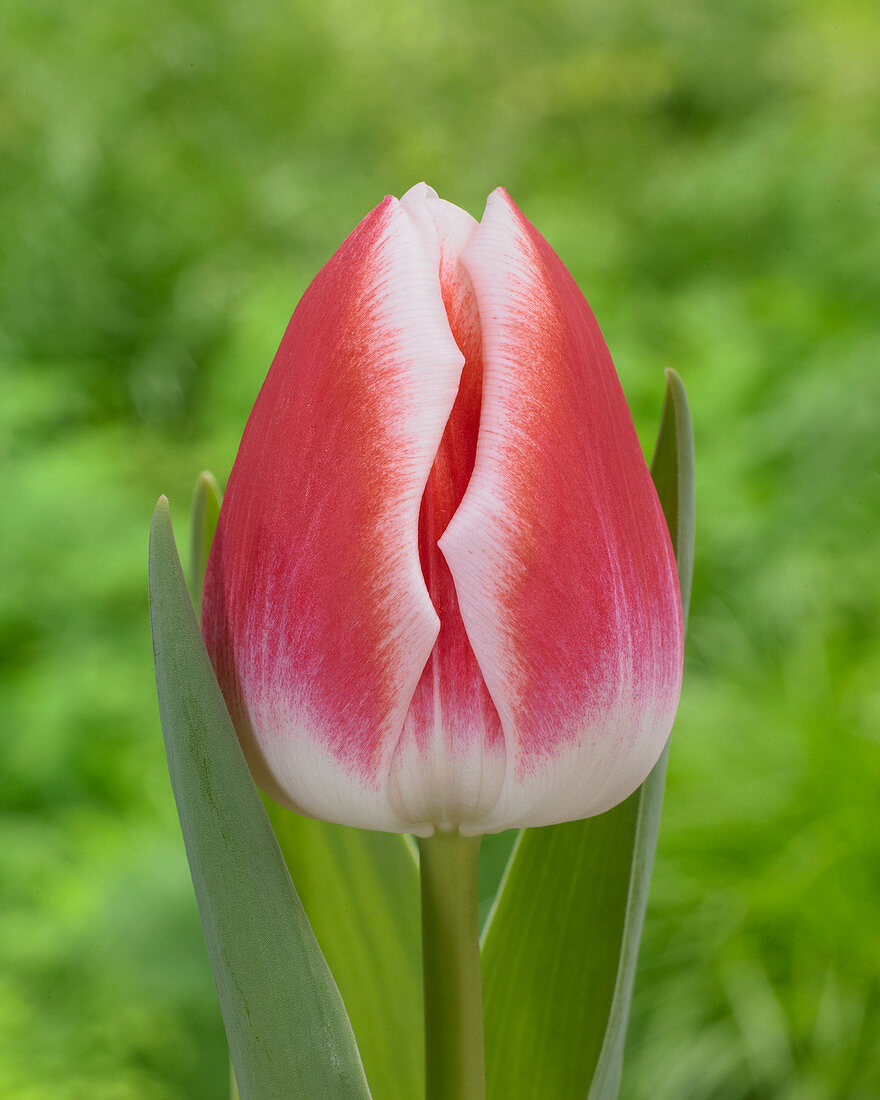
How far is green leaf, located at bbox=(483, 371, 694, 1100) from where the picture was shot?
1.04ft

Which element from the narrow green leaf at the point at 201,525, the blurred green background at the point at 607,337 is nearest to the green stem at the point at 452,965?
the narrow green leaf at the point at 201,525

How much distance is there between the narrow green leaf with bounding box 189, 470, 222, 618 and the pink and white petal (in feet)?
0.39

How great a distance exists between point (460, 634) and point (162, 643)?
0.06 m

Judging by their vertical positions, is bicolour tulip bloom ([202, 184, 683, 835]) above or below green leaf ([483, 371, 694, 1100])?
above

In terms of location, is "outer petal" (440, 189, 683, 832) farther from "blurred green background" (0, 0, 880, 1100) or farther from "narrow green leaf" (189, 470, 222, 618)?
"blurred green background" (0, 0, 880, 1100)

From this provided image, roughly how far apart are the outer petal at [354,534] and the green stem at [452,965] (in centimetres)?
2

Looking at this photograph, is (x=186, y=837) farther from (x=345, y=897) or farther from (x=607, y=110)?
(x=607, y=110)

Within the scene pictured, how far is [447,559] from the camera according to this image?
0.75ft

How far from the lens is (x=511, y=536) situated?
0.23 metres

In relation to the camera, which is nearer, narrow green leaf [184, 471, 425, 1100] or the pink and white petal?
the pink and white petal

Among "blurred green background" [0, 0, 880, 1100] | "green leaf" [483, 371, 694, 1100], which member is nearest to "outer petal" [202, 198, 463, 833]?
"green leaf" [483, 371, 694, 1100]

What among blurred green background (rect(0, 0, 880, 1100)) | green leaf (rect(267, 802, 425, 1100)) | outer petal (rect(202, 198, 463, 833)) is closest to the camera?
outer petal (rect(202, 198, 463, 833))

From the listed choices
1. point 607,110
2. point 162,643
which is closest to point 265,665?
point 162,643

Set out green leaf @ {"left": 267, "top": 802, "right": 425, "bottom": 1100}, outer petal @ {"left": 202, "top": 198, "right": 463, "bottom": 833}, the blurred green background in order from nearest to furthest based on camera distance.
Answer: outer petal @ {"left": 202, "top": 198, "right": 463, "bottom": 833}, green leaf @ {"left": 267, "top": 802, "right": 425, "bottom": 1100}, the blurred green background
